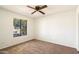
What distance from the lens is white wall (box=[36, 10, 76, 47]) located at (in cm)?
372

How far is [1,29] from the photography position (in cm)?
345

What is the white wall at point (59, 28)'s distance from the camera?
3721mm

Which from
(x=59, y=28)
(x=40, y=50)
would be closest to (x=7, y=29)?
(x=40, y=50)

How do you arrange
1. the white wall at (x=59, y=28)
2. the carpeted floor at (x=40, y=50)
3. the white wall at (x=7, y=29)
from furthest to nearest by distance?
the white wall at (x=59, y=28) < the white wall at (x=7, y=29) < the carpeted floor at (x=40, y=50)

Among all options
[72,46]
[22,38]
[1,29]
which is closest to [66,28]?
[72,46]

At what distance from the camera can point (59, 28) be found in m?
4.29

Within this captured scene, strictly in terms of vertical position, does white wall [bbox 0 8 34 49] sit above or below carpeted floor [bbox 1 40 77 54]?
above

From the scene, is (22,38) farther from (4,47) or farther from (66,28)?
(66,28)

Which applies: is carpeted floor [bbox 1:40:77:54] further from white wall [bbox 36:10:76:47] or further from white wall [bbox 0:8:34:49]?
white wall [bbox 36:10:76:47]

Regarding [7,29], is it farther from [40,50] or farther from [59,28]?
[59,28]

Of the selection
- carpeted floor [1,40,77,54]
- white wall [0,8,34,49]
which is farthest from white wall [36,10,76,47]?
white wall [0,8,34,49]

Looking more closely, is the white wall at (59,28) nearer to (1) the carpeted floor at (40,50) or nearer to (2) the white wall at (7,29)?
(1) the carpeted floor at (40,50)

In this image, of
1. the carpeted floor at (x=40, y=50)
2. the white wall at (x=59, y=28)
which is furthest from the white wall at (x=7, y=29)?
the white wall at (x=59, y=28)

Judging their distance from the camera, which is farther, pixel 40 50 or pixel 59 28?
pixel 59 28
